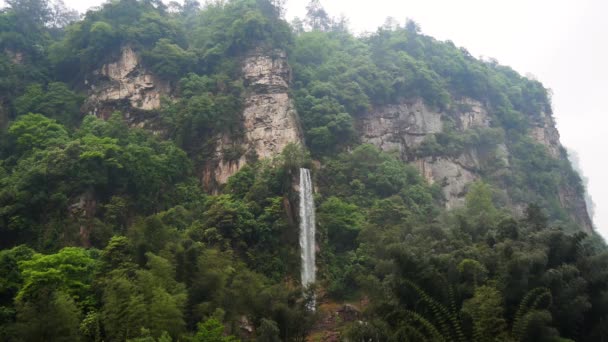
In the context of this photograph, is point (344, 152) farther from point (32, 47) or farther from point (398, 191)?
point (32, 47)

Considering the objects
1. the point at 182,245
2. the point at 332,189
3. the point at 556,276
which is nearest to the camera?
the point at 556,276

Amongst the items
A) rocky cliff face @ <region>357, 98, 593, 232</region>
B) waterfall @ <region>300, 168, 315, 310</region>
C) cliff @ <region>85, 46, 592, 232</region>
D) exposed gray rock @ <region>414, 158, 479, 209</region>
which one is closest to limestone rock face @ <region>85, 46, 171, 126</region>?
cliff @ <region>85, 46, 592, 232</region>

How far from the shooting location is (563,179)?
3794cm

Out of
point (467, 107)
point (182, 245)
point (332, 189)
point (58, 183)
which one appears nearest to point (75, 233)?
point (58, 183)

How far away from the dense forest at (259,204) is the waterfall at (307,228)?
1.51 feet

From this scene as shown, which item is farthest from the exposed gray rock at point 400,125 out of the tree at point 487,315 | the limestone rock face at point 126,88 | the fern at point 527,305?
the tree at point 487,315

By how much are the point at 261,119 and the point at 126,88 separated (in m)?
8.58

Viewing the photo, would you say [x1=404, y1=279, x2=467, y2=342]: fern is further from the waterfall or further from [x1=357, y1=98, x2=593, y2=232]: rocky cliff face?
[x1=357, y1=98, x2=593, y2=232]: rocky cliff face

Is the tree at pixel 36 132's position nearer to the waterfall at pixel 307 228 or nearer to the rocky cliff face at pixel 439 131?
the waterfall at pixel 307 228

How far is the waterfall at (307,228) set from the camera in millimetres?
24047

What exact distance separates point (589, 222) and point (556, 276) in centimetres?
2943

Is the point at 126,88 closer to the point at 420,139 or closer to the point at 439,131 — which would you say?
the point at 420,139

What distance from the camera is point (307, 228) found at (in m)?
25.3

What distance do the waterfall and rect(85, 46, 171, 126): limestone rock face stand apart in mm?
10819
